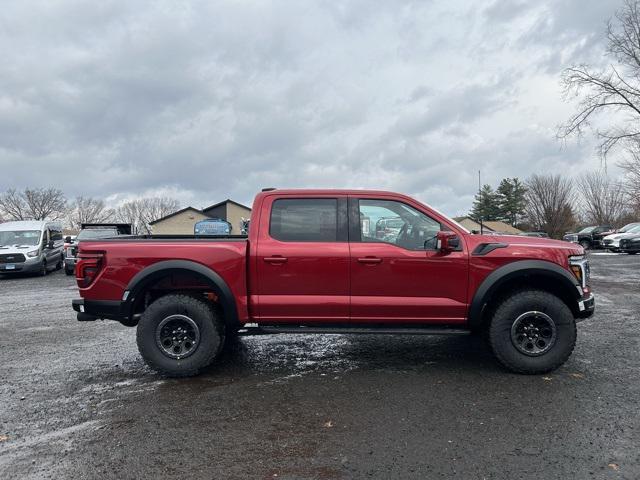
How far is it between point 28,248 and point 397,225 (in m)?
15.8

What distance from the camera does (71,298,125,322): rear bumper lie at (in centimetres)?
454

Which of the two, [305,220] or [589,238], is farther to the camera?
[589,238]

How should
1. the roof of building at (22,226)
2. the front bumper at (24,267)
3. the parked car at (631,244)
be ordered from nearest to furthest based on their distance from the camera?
Answer: the front bumper at (24,267) < the roof of building at (22,226) < the parked car at (631,244)

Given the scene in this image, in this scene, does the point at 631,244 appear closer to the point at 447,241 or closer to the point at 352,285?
the point at 447,241

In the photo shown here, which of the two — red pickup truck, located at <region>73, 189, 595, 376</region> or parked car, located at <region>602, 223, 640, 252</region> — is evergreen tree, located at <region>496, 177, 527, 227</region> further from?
red pickup truck, located at <region>73, 189, 595, 376</region>

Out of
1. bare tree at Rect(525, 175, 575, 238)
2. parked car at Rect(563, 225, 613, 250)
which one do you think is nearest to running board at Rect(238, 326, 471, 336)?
parked car at Rect(563, 225, 613, 250)

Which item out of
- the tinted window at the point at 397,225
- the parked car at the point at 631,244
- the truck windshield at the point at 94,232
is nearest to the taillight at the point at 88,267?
the tinted window at the point at 397,225

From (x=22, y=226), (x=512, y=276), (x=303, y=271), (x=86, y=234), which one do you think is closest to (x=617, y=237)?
(x=512, y=276)

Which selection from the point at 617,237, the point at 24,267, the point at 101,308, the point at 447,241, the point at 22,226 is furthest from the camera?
the point at 617,237

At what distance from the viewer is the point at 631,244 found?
22234mm

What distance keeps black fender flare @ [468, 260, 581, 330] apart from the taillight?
152 inches

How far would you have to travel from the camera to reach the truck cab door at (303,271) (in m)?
4.49

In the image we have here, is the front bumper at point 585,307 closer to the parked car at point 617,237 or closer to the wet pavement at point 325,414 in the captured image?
the wet pavement at point 325,414

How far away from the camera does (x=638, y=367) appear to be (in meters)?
4.68
